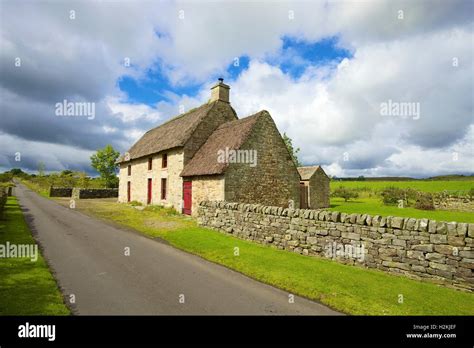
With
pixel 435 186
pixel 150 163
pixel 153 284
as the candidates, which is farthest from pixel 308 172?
pixel 435 186

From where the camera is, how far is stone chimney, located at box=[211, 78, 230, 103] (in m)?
23.8

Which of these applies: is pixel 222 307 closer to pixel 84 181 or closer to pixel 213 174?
pixel 213 174

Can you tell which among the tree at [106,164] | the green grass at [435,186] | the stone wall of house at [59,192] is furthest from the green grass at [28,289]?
the green grass at [435,186]

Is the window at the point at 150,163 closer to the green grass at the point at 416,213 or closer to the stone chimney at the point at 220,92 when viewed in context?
the stone chimney at the point at 220,92

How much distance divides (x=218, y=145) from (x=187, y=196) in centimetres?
456

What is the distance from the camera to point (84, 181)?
165 feet

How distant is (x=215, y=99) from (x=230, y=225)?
14.1 meters

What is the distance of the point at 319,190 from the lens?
105 ft

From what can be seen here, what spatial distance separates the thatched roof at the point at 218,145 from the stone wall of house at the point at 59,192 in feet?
93.6

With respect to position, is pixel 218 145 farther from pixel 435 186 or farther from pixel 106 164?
pixel 435 186

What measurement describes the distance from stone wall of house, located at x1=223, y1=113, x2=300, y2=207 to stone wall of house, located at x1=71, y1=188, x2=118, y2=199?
2931 centimetres
